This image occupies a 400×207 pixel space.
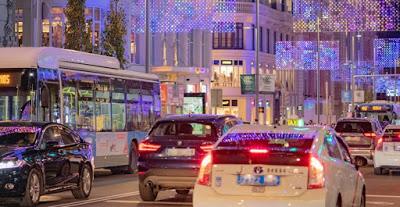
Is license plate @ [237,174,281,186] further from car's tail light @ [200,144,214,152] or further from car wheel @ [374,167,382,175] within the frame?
car wheel @ [374,167,382,175]

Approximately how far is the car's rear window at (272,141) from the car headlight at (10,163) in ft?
16.7

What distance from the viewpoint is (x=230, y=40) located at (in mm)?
74312

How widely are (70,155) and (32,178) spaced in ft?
5.63

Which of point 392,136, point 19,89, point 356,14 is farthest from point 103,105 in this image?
point 356,14

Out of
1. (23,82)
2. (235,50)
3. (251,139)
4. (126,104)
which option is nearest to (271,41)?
(235,50)

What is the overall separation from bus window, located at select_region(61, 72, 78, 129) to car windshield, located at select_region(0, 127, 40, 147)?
17.5ft

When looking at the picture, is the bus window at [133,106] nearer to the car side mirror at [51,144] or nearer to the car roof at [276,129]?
the car side mirror at [51,144]

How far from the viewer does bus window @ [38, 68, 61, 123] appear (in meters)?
20.1

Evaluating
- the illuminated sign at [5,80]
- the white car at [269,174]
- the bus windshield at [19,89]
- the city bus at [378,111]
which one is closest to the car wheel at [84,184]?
the bus windshield at [19,89]

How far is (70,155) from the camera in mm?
16875

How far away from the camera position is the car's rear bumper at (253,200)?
10336mm

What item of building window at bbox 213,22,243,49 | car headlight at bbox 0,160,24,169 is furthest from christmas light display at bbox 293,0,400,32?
car headlight at bbox 0,160,24,169

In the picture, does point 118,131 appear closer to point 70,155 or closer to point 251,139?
point 70,155

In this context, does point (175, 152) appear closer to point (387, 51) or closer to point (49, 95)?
point (49, 95)
